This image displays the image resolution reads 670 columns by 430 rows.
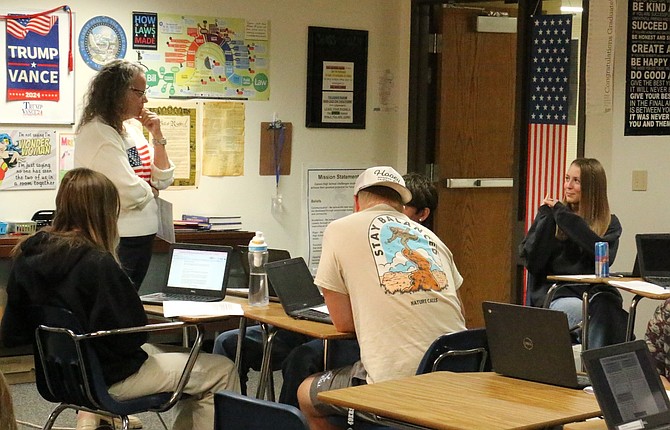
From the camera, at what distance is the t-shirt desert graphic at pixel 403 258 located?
12.3 ft

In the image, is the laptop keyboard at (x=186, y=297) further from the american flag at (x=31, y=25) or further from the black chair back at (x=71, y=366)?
the american flag at (x=31, y=25)

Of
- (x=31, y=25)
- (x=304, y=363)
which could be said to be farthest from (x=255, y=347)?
(x=31, y=25)

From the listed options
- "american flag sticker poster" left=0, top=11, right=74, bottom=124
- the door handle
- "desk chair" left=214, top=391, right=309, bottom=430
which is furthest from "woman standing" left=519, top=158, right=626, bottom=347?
"desk chair" left=214, top=391, right=309, bottom=430

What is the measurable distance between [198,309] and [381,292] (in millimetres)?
836

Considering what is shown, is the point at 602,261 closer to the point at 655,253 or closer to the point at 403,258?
the point at 655,253

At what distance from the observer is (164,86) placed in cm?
660

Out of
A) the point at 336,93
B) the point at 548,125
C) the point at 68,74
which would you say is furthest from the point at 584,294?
the point at 68,74

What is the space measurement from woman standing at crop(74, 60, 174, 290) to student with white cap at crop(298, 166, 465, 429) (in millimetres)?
1602

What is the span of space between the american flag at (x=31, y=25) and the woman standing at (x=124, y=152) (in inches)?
39.8

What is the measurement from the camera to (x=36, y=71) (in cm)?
615

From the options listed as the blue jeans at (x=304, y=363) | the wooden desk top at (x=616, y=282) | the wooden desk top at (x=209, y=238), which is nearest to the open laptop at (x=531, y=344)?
the blue jeans at (x=304, y=363)

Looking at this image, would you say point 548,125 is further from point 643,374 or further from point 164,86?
point 643,374

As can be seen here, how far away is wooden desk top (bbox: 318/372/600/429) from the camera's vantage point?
2.63 meters

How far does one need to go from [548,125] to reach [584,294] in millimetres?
1604
